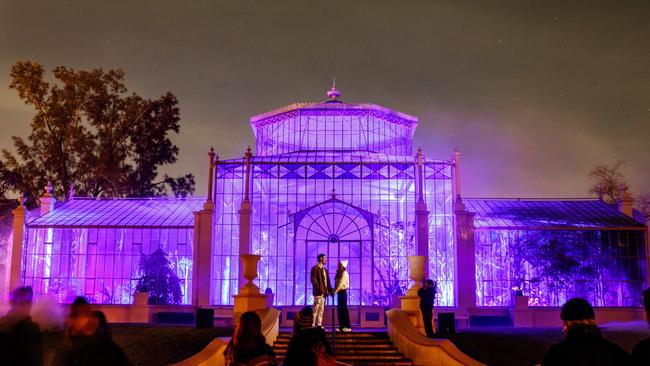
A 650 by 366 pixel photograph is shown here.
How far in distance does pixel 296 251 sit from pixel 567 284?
426 inches

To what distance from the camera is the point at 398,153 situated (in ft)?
106

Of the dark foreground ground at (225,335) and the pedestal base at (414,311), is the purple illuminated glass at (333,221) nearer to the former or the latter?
the dark foreground ground at (225,335)

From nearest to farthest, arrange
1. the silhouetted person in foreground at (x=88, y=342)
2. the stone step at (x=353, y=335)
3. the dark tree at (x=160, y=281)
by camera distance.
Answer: the silhouetted person in foreground at (x=88, y=342)
the stone step at (x=353, y=335)
the dark tree at (x=160, y=281)

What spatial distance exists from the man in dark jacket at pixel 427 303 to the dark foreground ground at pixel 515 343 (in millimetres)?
927

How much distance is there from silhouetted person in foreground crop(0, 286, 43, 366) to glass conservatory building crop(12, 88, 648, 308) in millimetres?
19515

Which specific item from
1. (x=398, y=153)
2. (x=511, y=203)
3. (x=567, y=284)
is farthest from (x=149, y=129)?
(x=567, y=284)

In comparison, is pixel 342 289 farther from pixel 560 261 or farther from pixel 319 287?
pixel 560 261

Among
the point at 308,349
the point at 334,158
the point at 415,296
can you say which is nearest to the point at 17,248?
the point at 334,158

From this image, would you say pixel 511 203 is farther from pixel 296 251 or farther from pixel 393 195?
pixel 296 251

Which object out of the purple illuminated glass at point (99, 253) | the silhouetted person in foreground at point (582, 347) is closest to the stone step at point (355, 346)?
the purple illuminated glass at point (99, 253)

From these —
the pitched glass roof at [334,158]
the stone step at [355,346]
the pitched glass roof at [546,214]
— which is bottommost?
the stone step at [355,346]

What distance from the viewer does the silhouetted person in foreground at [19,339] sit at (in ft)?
21.2

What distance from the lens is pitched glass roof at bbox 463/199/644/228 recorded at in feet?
90.7

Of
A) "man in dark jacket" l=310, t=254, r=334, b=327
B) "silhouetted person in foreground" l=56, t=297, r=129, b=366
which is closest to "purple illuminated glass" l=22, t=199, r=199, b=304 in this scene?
"man in dark jacket" l=310, t=254, r=334, b=327
